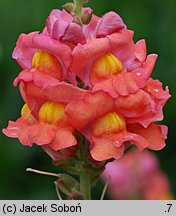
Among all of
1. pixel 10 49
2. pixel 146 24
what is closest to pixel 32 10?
pixel 10 49

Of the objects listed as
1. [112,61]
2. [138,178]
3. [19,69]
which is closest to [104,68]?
[112,61]

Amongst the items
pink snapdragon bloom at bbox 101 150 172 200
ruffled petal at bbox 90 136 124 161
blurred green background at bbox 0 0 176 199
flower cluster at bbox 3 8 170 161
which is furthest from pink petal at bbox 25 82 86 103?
blurred green background at bbox 0 0 176 199

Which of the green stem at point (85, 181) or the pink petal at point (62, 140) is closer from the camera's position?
the pink petal at point (62, 140)

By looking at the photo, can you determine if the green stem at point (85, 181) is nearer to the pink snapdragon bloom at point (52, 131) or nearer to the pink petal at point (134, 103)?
the pink snapdragon bloom at point (52, 131)

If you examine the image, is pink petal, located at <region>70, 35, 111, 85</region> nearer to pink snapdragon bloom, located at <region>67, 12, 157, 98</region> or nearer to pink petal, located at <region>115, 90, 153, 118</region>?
pink snapdragon bloom, located at <region>67, 12, 157, 98</region>

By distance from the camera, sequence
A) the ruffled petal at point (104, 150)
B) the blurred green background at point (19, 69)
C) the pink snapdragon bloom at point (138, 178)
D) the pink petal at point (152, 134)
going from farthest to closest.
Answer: the blurred green background at point (19, 69) < the pink snapdragon bloom at point (138, 178) < the pink petal at point (152, 134) < the ruffled petal at point (104, 150)

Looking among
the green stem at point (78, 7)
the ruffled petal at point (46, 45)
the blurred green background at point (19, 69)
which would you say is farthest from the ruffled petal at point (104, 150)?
the blurred green background at point (19, 69)

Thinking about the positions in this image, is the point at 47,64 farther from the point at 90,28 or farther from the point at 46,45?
the point at 90,28
